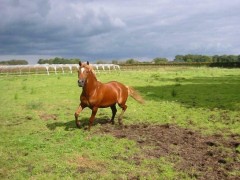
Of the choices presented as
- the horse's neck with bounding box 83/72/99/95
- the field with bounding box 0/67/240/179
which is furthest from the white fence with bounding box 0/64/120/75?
the horse's neck with bounding box 83/72/99/95

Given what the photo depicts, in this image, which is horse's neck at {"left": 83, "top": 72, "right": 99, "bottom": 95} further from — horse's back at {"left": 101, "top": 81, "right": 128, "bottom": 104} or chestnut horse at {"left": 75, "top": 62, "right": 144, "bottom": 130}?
horse's back at {"left": 101, "top": 81, "right": 128, "bottom": 104}

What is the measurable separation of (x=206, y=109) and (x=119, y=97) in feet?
18.4

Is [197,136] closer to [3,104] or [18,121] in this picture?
[18,121]

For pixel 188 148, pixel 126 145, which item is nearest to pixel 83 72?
pixel 126 145

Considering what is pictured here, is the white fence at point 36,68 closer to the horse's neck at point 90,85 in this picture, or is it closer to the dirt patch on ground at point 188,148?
the horse's neck at point 90,85

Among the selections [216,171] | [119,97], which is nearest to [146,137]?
[119,97]

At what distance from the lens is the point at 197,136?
38.4 feet

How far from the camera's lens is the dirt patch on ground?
8.44 metres

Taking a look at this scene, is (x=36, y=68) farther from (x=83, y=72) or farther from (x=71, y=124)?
(x=83, y=72)

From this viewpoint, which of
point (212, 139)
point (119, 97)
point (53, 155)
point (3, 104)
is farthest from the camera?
point (3, 104)

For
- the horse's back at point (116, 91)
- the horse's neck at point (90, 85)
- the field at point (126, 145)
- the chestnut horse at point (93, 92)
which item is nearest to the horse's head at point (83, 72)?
the chestnut horse at point (93, 92)

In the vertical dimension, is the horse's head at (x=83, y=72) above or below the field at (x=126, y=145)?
above

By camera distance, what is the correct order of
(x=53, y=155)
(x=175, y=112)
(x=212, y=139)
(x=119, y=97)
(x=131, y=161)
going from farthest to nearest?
1. (x=175, y=112)
2. (x=119, y=97)
3. (x=212, y=139)
4. (x=53, y=155)
5. (x=131, y=161)

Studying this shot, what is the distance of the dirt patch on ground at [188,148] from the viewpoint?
27.7ft
